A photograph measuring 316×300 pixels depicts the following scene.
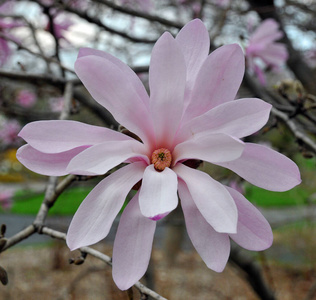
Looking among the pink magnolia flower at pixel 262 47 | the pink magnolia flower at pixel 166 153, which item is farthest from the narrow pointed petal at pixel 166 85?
the pink magnolia flower at pixel 262 47

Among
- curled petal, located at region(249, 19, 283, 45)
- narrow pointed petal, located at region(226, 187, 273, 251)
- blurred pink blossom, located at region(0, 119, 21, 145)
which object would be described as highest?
narrow pointed petal, located at region(226, 187, 273, 251)

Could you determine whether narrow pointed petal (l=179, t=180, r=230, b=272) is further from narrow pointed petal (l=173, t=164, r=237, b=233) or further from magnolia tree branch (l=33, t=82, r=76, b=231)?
magnolia tree branch (l=33, t=82, r=76, b=231)

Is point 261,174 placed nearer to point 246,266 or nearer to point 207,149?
point 207,149

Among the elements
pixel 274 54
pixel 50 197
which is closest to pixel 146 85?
pixel 274 54

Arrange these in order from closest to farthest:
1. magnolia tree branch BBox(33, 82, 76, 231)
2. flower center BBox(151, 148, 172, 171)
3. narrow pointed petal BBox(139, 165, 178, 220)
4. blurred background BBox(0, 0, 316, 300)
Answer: narrow pointed petal BBox(139, 165, 178, 220) < flower center BBox(151, 148, 172, 171) < magnolia tree branch BBox(33, 82, 76, 231) < blurred background BBox(0, 0, 316, 300)

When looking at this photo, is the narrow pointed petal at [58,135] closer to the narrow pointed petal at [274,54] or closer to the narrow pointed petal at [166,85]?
the narrow pointed petal at [166,85]

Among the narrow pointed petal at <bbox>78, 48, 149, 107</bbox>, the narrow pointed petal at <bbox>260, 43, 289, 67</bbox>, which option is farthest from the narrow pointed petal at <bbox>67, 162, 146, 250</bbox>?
the narrow pointed petal at <bbox>260, 43, 289, 67</bbox>
